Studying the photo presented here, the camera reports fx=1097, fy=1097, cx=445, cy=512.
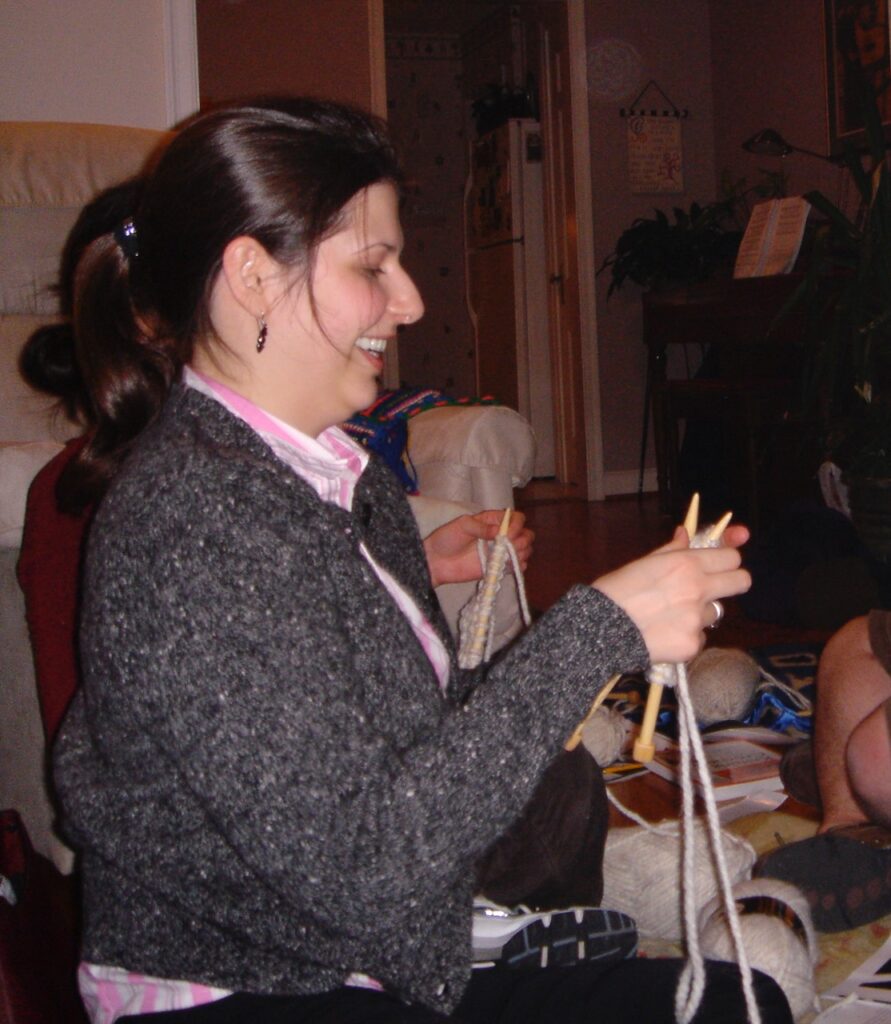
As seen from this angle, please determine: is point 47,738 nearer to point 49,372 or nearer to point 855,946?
point 49,372

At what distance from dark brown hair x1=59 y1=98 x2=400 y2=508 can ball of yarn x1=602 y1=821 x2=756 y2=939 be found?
0.86 meters

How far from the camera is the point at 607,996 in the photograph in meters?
0.83

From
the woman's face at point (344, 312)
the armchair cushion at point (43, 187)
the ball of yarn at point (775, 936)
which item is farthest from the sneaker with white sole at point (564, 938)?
the armchair cushion at point (43, 187)

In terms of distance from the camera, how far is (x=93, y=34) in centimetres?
209

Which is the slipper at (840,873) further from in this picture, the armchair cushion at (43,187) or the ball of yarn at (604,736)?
the armchair cushion at (43,187)

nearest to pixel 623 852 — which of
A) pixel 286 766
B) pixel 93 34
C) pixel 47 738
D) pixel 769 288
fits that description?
pixel 47 738

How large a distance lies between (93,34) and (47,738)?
1552 mm

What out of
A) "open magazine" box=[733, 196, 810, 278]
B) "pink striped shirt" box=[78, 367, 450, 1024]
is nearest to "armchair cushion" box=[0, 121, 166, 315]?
"pink striped shirt" box=[78, 367, 450, 1024]

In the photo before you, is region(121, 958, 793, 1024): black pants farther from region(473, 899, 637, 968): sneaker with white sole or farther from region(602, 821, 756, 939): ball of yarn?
region(602, 821, 756, 939): ball of yarn

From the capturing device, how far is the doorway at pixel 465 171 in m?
5.42

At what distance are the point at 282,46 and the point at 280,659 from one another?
13.6ft

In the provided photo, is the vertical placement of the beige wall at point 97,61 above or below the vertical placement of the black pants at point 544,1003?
above

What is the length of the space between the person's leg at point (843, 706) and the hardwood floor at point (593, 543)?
1.24 m

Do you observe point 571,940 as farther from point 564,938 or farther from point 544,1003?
point 544,1003
